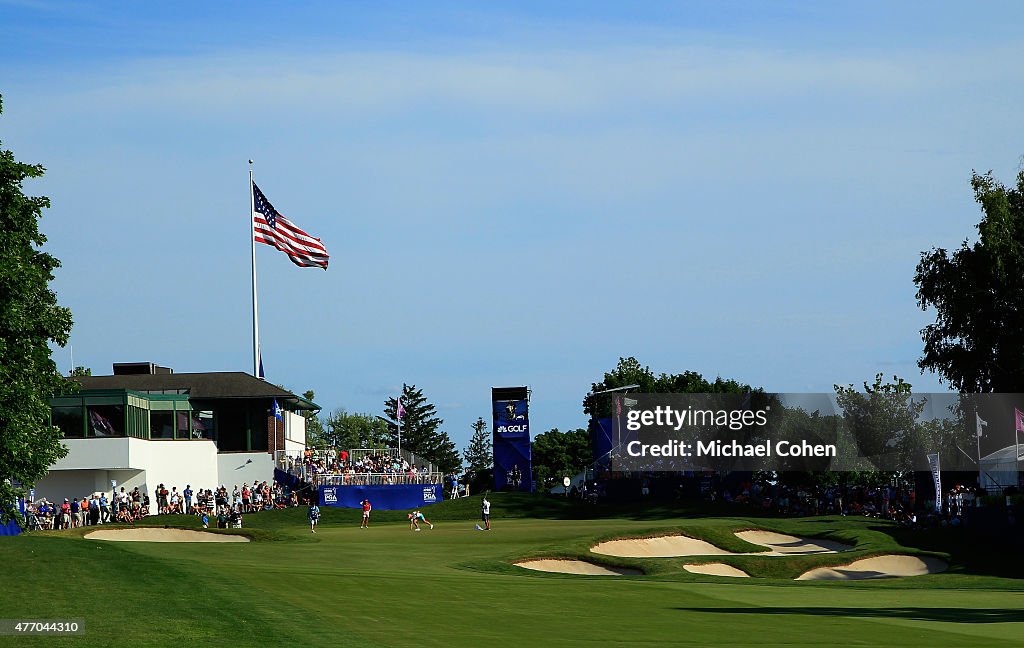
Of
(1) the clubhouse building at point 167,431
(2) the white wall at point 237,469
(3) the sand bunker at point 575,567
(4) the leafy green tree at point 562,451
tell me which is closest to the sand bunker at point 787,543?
(3) the sand bunker at point 575,567

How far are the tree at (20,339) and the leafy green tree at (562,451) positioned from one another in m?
111

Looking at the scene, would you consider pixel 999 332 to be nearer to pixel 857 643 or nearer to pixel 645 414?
pixel 645 414

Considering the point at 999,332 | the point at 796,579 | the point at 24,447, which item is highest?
the point at 999,332

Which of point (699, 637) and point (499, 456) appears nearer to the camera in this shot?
point (699, 637)

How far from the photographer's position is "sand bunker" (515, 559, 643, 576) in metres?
41.0

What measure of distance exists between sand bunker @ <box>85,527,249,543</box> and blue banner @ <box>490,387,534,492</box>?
25.0 meters

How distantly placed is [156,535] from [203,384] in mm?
27333

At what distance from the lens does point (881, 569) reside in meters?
42.5

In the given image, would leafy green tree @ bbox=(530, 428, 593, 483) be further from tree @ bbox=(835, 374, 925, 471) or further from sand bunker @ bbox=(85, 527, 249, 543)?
sand bunker @ bbox=(85, 527, 249, 543)

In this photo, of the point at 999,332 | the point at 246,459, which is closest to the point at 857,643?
the point at 999,332

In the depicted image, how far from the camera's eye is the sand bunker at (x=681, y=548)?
47.2m

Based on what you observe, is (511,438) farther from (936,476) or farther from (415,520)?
(936,476)

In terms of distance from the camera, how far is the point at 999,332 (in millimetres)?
60781

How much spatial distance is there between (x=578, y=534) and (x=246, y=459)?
1252 inches
